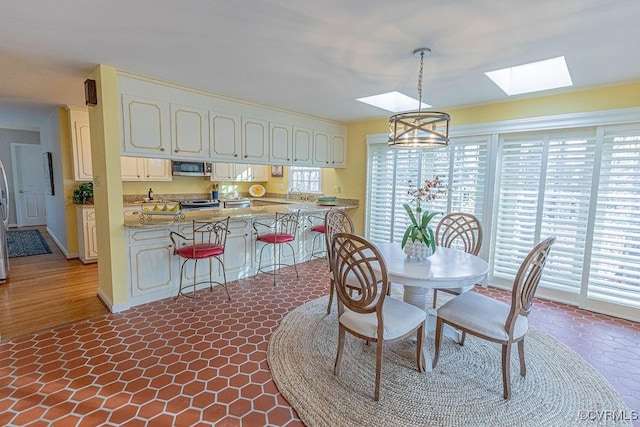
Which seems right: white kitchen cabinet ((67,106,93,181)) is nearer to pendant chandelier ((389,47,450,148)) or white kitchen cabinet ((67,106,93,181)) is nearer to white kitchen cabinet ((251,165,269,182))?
white kitchen cabinet ((251,165,269,182))

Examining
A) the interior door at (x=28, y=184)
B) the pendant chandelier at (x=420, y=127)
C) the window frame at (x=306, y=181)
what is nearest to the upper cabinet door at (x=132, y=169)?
the window frame at (x=306, y=181)

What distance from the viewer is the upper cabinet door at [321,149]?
204 inches

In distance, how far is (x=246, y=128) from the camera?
421cm

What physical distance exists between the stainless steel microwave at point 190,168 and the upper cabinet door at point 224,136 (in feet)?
7.74

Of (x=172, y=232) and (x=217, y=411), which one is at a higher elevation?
(x=172, y=232)

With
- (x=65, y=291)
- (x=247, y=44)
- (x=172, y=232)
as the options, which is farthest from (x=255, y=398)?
(x=65, y=291)

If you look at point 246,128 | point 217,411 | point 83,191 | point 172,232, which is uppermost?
point 246,128

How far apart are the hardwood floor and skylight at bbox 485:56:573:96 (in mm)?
4753

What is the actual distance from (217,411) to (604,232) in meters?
3.97

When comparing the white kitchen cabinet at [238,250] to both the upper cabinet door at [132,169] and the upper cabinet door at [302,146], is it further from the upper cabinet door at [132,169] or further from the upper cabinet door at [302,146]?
the upper cabinet door at [132,169]

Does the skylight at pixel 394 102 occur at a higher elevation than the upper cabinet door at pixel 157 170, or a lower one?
higher

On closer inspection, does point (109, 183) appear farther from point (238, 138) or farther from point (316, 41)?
point (316, 41)

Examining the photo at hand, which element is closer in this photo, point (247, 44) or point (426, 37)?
point (426, 37)

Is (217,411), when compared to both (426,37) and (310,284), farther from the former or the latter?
(426,37)
